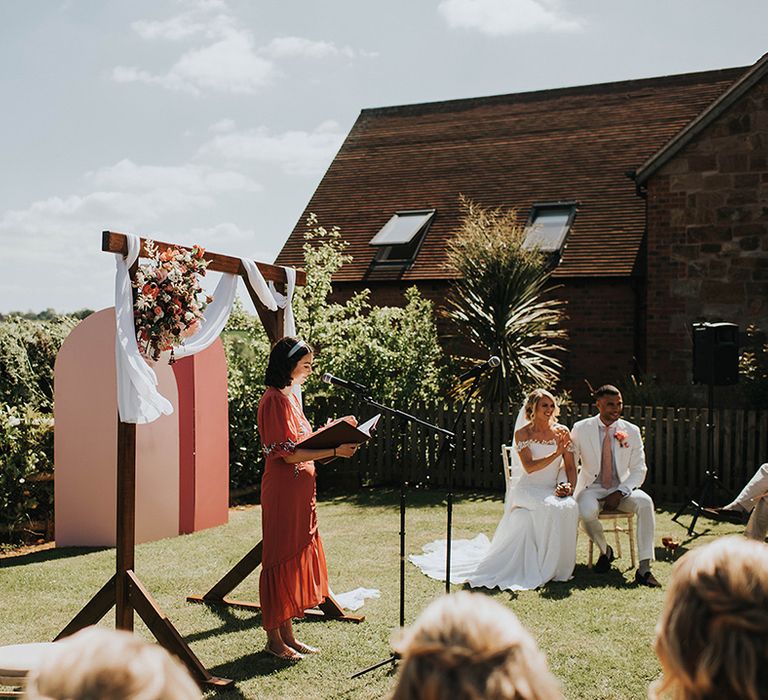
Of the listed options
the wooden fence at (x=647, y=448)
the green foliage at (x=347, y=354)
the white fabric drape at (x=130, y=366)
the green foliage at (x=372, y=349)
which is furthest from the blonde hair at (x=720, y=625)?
the green foliage at (x=372, y=349)

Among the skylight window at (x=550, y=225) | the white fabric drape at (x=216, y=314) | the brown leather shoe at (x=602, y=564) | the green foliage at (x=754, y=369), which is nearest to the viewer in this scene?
the white fabric drape at (x=216, y=314)

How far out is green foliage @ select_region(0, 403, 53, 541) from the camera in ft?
33.5

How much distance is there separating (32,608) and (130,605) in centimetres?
222

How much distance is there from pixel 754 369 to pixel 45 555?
412 inches

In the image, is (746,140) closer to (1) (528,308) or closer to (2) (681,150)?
(2) (681,150)

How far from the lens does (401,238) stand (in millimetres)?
20109

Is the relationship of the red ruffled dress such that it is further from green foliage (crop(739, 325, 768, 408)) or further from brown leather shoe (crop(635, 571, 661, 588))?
green foliage (crop(739, 325, 768, 408))

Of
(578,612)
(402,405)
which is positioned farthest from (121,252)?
(402,405)

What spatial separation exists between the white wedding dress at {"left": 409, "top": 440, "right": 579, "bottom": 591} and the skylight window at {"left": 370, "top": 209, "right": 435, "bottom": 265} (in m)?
11.4

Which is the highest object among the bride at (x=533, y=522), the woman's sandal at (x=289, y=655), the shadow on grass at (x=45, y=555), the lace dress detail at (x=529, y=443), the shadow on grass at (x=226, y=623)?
the lace dress detail at (x=529, y=443)

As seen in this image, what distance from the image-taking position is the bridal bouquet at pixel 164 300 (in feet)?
19.3

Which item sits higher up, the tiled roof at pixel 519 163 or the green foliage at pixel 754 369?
the tiled roof at pixel 519 163

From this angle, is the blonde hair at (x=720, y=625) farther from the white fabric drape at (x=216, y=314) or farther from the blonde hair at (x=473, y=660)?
the white fabric drape at (x=216, y=314)

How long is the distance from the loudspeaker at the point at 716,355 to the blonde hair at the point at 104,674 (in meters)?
10.9
